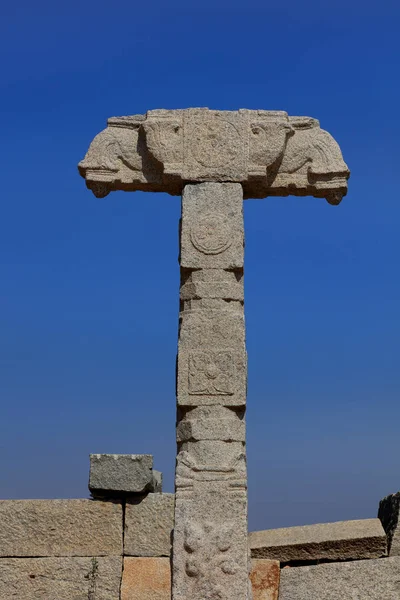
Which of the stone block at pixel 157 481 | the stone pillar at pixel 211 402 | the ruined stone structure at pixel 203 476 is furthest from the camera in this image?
the stone block at pixel 157 481

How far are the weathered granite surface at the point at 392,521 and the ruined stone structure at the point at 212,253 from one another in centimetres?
238

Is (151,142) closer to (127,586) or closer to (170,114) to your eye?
(170,114)

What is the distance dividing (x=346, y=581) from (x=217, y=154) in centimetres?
419

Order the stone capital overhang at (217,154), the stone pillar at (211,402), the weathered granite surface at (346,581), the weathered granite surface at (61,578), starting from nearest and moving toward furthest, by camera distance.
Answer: the stone pillar at (211,402), the stone capital overhang at (217,154), the weathered granite surface at (346,581), the weathered granite surface at (61,578)

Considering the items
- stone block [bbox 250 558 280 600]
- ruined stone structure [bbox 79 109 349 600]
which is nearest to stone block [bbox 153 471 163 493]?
stone block [bbox 250 558 280 600]

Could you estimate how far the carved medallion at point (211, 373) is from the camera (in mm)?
8305

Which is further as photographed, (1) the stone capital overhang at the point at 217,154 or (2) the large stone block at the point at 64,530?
(2) the large stone block at the point at 64,530

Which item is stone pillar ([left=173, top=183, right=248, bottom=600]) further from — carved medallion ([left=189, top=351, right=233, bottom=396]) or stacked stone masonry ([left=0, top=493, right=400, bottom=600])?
stacked stone masonry ([left=0, top=493, right=400, bottom=600])

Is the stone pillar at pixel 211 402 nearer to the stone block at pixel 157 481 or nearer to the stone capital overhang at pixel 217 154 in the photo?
the stone capital overhang at pixel 217 154

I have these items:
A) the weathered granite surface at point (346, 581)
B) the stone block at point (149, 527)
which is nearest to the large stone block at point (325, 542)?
the weathered granite surface at point (346, 581)

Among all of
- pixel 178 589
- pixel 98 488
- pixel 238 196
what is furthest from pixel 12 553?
pixel 238 196

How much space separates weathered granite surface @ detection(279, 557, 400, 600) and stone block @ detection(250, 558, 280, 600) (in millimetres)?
81

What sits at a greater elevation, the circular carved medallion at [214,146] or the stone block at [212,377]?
the circular carved medallion at [214,146]

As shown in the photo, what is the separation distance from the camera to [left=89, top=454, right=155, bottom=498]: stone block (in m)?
A: 9.97
